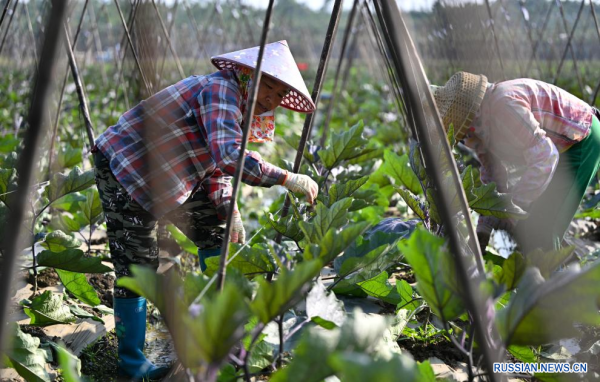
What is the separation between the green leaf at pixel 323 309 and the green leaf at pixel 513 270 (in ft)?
0.95

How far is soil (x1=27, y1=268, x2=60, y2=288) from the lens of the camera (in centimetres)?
195

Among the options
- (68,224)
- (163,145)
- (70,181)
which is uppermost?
(163,145)

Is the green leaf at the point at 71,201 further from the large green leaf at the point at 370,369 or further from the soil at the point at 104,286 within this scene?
the large green leaf at the point at 370,369

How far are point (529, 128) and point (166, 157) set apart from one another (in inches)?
39.7

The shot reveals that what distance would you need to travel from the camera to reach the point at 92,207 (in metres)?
A: 2.01

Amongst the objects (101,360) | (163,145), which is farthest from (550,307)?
(101,360)

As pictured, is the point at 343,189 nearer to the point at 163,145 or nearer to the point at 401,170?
the point at 401,170

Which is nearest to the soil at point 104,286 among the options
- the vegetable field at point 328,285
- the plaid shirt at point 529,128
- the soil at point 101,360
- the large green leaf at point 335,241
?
the vegetable field at point 328,285

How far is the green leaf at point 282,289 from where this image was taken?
0.90 m

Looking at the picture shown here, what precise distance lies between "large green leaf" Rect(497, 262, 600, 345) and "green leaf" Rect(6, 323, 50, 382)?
0.87 m

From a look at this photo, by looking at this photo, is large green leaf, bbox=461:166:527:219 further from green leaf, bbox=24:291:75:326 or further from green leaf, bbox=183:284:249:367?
green leaf, bbox=24:291:75:326

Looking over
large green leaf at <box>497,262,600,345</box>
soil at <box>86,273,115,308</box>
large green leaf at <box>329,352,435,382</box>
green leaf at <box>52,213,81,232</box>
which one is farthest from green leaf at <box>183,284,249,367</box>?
green leaf at <box>52,213,81,232</box>

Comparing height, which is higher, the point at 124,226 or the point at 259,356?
the point at 124,226

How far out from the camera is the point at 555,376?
1.08 metres
